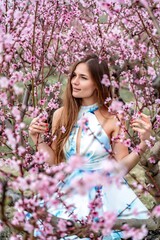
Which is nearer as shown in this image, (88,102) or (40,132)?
(40,132)

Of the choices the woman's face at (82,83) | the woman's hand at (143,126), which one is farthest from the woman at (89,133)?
the woman's hand at (143,126)

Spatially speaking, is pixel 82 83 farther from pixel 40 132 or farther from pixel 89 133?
pixel 40 132

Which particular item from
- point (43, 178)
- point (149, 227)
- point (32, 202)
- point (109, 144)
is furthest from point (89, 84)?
point (43, 178)

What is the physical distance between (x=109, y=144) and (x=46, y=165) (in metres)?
0.46

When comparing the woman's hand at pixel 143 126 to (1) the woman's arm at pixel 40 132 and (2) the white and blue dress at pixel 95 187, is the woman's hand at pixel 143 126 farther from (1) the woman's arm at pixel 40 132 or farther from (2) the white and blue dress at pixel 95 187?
(1) the woman's arm at pixel 40 132

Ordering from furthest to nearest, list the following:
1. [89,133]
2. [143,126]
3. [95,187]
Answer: [89,133] < [95,187] < [143,126]

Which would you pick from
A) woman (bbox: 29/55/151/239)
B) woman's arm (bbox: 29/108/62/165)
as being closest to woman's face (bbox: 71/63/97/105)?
woman (bbox: 29/55/151/239)

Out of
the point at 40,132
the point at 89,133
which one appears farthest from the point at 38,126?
the point at 89,133

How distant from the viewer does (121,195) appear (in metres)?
3.15

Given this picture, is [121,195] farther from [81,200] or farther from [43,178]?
[43,178]

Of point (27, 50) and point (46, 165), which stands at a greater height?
point (27, 50)

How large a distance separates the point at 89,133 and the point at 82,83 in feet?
1.18

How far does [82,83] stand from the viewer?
122 inches

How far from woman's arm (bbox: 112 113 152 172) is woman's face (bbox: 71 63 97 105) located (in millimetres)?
323
